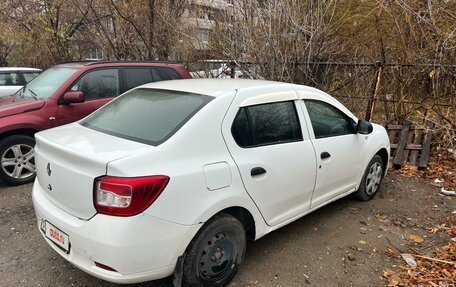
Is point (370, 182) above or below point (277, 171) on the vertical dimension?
below

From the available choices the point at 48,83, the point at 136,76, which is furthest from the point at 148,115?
the point at 48,83

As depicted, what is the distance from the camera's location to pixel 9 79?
9.35 m

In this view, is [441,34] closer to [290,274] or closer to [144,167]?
[290,274]

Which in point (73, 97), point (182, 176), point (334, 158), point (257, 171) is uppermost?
point (73, 97)

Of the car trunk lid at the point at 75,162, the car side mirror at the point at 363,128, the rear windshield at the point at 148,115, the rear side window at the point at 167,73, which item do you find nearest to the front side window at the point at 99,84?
the rear side window at the point at 167,73

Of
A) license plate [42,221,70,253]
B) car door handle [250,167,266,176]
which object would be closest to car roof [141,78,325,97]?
car door handle [250,167,266,176]

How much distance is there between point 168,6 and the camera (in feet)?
29.7

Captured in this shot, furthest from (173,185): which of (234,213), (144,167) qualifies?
(234,213)

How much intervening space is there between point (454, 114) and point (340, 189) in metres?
3.52

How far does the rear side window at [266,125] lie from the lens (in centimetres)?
273

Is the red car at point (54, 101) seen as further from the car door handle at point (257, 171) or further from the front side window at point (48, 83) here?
the car door handle at point (257, 171)

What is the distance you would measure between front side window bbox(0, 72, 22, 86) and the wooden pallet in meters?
9.39

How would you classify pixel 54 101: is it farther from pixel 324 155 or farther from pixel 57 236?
pixel 324 155

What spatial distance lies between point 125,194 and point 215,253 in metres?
0.89
